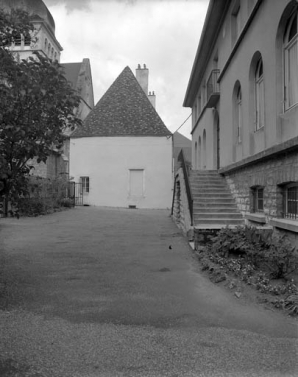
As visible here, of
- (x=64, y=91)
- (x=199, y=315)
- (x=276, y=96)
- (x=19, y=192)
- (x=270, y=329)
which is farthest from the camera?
(x=276, y=96)

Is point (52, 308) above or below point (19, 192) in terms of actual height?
below

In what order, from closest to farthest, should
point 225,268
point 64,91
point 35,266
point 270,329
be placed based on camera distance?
point 270,329, point 64,91, point 225,268, point 35,266

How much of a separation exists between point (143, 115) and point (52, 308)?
22.1 meters

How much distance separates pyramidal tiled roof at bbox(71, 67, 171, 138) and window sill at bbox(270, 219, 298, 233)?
689 inches

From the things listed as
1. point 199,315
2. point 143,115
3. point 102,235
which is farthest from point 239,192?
point 143,115

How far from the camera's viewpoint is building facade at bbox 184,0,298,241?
730 centimetres

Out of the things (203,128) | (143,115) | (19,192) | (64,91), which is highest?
(143,115)

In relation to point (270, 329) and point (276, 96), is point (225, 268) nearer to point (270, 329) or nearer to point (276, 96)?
point (270, 329)

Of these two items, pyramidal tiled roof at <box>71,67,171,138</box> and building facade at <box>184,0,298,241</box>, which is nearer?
building facade at <box>184,0,298,241</box>

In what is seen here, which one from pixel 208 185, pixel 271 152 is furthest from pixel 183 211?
pixel 271 152

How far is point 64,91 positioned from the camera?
510 centimetres

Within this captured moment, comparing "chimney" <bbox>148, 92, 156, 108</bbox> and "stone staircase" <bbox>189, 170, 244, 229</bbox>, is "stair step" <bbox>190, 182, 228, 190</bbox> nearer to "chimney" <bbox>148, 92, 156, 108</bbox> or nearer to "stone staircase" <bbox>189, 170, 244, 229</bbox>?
"stone staircase" <bbox>189, 170, 244, 229</bbox>

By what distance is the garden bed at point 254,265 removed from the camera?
16.4 ft

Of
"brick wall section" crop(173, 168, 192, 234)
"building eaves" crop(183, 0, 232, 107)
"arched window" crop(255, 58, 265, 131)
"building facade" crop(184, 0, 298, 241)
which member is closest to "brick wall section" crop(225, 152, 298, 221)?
"building facade" crop(184, 0, 298, 241)
